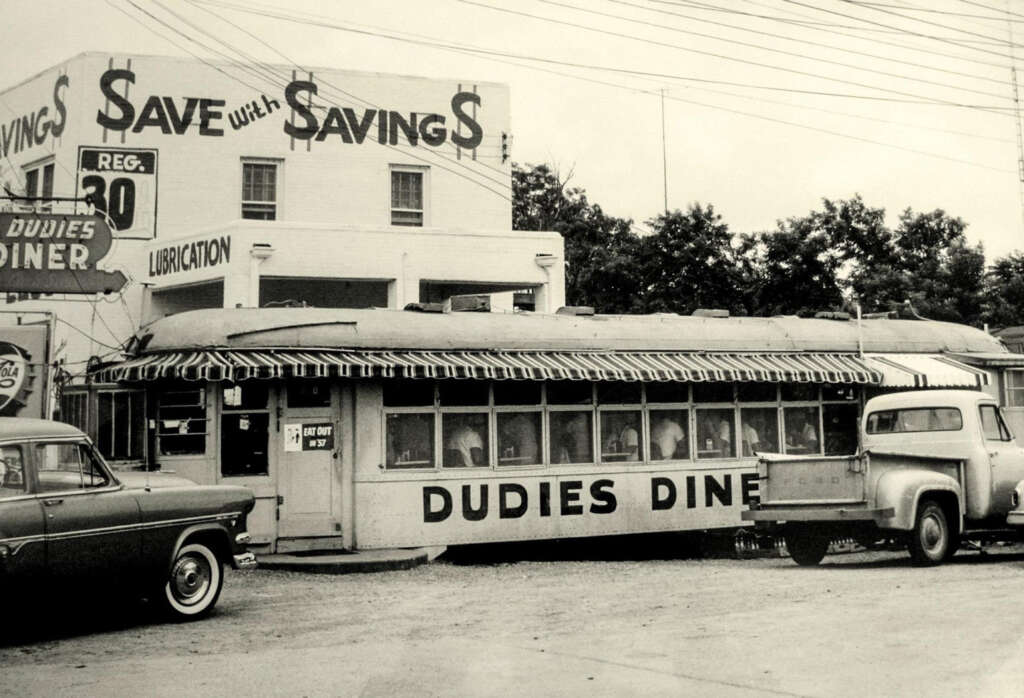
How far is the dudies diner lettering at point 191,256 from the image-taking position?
2280 cm

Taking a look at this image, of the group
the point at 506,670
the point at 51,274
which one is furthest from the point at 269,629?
the point at 51,274

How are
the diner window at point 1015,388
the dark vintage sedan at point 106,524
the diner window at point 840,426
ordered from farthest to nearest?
the diner window at point 1015,388, the diner window at point 840,426, the dark vintage sedan at point 106,524

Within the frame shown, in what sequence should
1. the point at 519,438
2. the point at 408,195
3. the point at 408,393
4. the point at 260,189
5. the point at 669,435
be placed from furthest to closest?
the point at 408,195 < the point at 260,189 < the point at 669,435 < the point at 519,438 < the point at 408,393

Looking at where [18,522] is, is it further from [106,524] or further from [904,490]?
[904,490]

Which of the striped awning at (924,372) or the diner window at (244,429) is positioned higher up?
the striped awning at (924,372)

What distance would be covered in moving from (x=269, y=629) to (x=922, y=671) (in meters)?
5.21

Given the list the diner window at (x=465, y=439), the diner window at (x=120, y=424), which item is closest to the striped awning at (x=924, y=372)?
the diner window at (x=465, y=439)

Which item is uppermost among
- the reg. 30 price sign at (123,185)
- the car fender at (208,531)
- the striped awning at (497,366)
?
the reg. 30 price sign at (123,185)

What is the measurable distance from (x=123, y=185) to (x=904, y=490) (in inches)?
660

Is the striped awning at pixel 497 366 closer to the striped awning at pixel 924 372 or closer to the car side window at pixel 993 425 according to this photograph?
the striped awning at pixel 924 372

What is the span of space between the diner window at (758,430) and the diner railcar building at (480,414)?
36 millimetres

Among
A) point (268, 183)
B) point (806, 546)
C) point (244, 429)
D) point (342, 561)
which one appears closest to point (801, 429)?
point (806, 546)

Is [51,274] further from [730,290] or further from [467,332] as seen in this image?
[730,290]

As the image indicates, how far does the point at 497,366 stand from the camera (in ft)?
53.2
